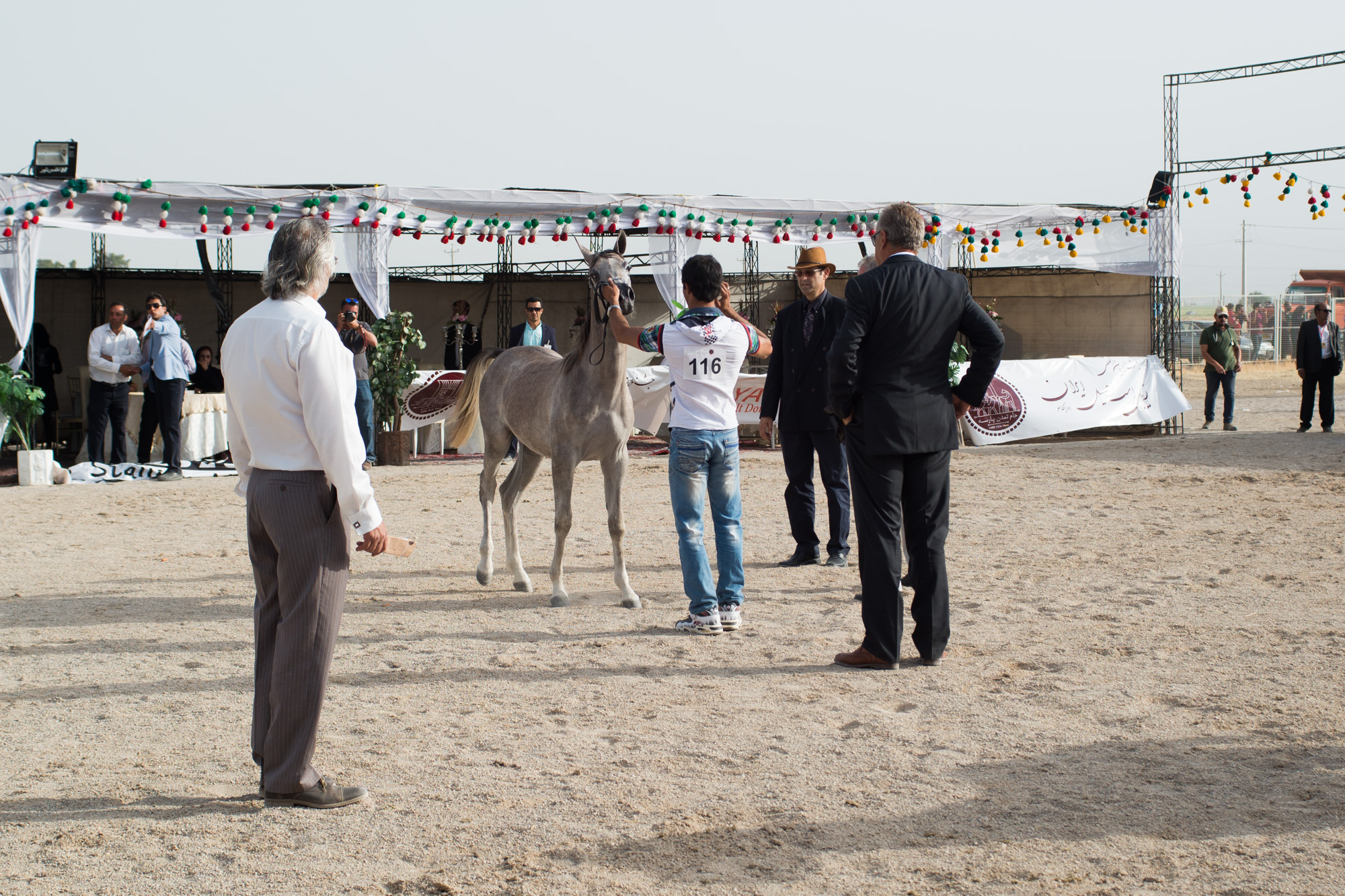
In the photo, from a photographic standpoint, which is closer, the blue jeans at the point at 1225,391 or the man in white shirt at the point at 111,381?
the man in white shirt at the point at 111,381

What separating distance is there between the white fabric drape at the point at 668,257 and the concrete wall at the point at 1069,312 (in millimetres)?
9191

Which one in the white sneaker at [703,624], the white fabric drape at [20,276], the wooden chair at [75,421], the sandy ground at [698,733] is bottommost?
the sandy ground at [698,733]

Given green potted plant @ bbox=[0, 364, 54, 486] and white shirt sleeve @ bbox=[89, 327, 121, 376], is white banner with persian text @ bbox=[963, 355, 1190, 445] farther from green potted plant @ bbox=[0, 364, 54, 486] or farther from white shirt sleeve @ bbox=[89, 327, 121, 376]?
green potted plant @ bbox=[0, 364, 54, 486]

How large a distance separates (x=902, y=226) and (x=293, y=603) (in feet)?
9.83

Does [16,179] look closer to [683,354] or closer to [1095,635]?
[683,354]

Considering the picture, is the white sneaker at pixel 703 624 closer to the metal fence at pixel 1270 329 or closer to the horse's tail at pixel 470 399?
the horse's tail at pixel 470 399

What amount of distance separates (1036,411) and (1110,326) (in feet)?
27.7

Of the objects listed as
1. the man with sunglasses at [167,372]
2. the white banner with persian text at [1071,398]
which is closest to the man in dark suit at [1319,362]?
Result: the white banner with persian text at [1071,398]

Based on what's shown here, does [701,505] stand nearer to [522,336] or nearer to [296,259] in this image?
[296,259]

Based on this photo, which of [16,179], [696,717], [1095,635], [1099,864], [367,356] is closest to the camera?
[1099,864]

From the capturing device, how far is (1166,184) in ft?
54.5

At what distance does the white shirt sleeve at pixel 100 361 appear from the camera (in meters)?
12.3

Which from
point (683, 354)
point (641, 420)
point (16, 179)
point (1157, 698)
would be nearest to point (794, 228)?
point (641, 420)

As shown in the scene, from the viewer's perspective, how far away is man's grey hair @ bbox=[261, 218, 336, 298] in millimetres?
3305
